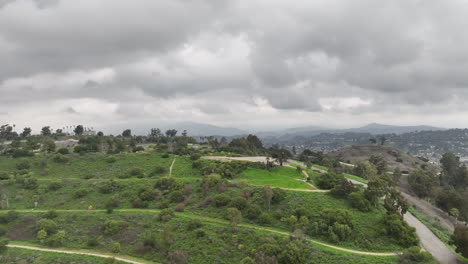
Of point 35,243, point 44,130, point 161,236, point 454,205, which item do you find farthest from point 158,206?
point 44,130

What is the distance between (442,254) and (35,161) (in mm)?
107240

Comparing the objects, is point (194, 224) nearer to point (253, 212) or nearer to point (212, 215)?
point (212, 215)

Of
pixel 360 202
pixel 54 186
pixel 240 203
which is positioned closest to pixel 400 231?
pixel 360 202

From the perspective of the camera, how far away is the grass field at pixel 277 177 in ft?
186

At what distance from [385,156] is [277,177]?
115 metres

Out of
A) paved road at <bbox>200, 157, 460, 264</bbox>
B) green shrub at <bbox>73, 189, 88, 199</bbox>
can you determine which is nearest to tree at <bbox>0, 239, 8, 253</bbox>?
green shrub at <bbox>73, 189, 88, 199</bbox>

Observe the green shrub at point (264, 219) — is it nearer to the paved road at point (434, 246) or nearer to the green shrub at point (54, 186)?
the paved road at point (434, 246)

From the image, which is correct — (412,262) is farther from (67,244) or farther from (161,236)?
(67,244)

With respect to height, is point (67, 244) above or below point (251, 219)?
below

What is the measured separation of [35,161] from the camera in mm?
78750

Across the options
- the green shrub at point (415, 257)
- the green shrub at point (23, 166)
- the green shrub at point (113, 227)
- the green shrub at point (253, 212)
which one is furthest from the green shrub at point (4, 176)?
the green shrub at point (415, 257)

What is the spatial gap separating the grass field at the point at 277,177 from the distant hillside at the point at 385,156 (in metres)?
82.5

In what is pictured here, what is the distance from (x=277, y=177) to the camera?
63.0 meters

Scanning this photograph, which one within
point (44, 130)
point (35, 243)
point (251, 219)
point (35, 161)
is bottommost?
point (35, 243)
